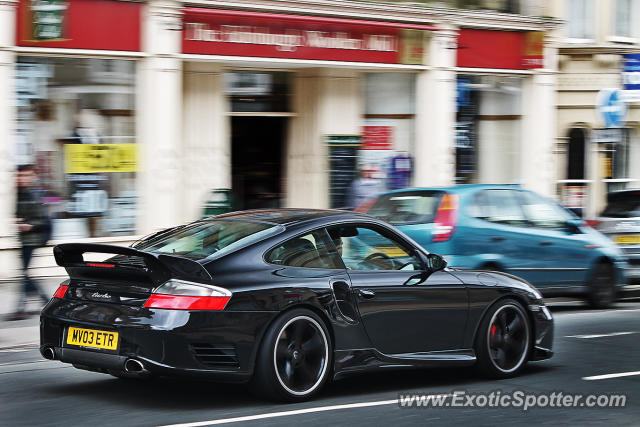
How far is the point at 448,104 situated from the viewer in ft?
64.8

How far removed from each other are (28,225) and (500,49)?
11.8 m

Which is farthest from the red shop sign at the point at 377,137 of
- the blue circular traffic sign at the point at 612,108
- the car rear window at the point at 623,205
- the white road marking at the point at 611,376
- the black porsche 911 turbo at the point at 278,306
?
the black porsche 911 turbo at the point at 278,306

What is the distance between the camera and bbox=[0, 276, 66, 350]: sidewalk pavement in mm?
9906

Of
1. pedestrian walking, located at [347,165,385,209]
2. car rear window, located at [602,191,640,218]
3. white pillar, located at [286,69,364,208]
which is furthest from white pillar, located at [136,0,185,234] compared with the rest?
car rear window, located at [602,191,640,218]

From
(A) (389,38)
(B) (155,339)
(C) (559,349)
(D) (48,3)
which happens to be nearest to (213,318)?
(B) (155,339)

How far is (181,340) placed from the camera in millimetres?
6094

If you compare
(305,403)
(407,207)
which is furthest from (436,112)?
(305,403)

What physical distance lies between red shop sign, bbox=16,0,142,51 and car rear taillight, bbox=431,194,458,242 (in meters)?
6.42

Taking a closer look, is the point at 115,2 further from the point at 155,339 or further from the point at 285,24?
the point at 155,339

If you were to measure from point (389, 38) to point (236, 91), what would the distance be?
308 cm

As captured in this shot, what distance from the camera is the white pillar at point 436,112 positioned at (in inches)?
768

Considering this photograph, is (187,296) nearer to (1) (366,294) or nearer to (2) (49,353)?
(2) (49,353)

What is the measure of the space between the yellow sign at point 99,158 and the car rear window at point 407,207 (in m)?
5.17

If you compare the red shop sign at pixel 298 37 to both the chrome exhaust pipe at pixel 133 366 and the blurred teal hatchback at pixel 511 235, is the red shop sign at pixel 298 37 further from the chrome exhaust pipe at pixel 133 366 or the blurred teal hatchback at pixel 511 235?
the chrome exhaust pipe at pixel 133 366
